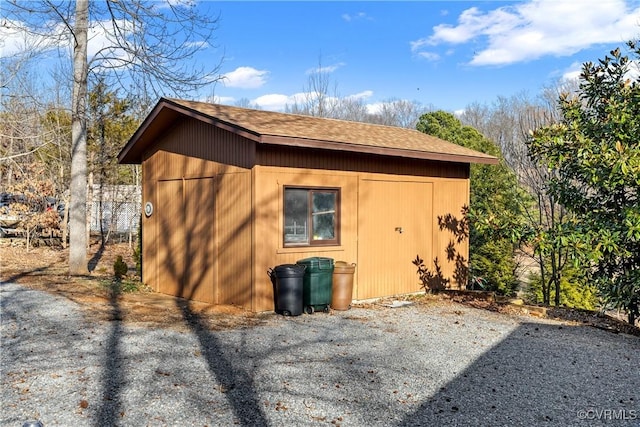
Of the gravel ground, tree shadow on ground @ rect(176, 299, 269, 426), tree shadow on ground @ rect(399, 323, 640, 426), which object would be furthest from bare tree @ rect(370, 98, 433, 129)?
tree shadow on ground @ rect(176, 299, 269, 426)

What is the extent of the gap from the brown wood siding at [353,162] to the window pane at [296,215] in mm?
474

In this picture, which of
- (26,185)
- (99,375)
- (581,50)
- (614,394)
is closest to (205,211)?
(99,375)

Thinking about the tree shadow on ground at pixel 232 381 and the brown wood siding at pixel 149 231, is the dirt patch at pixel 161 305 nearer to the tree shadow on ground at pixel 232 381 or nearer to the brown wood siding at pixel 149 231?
the brown wood siding at pixel 149 231

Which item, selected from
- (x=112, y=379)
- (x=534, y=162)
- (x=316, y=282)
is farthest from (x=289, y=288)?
(x=534, y=162)

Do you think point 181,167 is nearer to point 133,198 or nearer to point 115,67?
point 115,67

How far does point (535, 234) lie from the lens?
8.28 m

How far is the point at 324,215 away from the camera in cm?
852

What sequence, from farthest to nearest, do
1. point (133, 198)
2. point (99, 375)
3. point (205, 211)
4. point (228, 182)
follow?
1. point (133, 198)
2. point (205, 211)
3. point (228, 182)
4. point (99, 375)

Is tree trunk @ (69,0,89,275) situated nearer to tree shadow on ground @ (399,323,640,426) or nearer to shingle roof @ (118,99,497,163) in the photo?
shingle roof @ (118,99,497,163)

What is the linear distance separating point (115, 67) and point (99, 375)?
30.0 feet

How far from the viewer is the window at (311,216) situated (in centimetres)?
806

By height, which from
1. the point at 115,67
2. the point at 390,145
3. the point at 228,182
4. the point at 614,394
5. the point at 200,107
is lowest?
the point at 614,394

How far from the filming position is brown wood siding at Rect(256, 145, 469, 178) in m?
7.81

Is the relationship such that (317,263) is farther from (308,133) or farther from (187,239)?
(187,239)
